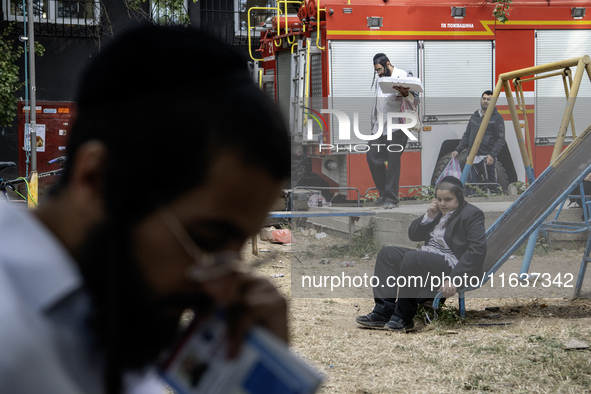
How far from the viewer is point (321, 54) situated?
377 inches

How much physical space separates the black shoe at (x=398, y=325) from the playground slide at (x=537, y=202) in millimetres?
785

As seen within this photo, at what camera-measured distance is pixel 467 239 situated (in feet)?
19.7

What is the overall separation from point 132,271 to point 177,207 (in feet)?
0.27

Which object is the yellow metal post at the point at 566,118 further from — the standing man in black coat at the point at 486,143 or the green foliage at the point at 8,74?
the green foliage at the point at 8,74

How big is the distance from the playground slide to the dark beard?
550cm

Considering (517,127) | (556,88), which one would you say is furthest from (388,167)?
(556,88)

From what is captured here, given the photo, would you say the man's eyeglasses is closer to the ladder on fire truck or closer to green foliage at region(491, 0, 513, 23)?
the ladder on fire truck

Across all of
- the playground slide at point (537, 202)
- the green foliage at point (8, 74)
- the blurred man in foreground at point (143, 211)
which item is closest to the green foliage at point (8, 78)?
the green foliage at point (8, 74)

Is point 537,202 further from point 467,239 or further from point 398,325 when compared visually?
point 398,325

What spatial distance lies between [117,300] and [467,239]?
5.49m

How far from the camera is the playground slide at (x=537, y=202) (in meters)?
6.00

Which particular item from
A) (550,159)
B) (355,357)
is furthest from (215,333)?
(550,159)

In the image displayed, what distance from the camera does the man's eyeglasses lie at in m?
0.77

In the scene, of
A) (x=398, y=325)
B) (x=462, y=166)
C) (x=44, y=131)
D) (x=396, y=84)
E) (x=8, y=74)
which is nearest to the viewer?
(x=398, y=325)
